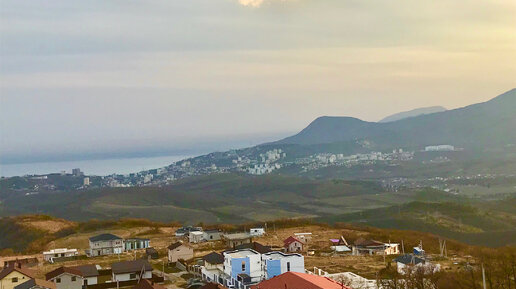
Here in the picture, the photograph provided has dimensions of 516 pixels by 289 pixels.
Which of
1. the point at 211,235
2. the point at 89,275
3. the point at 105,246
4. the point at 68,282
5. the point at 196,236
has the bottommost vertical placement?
the point at 211,235

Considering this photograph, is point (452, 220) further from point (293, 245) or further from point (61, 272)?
point (61, 272)

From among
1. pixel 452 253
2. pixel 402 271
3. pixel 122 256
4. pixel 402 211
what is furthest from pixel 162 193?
pixel 402 271

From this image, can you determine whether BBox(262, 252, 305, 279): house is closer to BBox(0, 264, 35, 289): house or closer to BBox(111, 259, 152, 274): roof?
BBox(111, 259, 152, 274): roof

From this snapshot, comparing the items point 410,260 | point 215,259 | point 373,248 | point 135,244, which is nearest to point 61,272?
point 215,259

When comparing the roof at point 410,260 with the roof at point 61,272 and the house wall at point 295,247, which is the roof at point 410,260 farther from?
the roof at point 61,272

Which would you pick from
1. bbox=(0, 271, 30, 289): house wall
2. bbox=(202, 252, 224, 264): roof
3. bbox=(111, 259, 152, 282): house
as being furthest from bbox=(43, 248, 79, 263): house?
bbox=(202, 252, 224, 264): roof

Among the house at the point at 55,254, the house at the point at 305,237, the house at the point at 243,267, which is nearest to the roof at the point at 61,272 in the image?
the house at the point at 243,267
